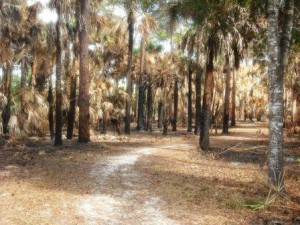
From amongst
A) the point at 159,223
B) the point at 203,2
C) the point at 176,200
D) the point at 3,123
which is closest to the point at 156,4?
the point at 203,2

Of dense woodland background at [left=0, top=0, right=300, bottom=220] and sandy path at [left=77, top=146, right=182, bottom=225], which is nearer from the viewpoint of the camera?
sandy path at [left=77, top=146, right=182, bottom=225]

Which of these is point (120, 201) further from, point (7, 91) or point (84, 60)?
point (7, 91)

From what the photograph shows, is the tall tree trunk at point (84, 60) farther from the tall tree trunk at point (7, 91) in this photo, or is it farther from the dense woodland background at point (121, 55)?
the tall tree trunk at point (7, 91)

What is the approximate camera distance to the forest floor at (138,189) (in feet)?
29.5

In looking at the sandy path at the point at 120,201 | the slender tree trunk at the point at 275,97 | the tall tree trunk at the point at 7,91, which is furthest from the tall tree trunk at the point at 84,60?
the slender tree trunk at the point at 275,97

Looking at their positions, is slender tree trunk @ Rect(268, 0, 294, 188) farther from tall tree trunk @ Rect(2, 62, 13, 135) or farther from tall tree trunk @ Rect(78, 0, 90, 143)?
tall tree trunk @ Rect(2, 62, 13, 135)

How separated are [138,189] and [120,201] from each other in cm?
142

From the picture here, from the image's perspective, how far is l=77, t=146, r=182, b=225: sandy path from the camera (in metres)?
8.70

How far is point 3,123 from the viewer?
28688 mm

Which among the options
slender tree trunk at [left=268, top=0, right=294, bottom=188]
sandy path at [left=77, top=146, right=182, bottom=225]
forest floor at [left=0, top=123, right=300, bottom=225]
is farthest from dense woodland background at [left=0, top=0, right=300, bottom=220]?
sandy path at [left=77, top=146, right=182, bottom=225]

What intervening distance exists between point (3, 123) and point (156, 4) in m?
15.1

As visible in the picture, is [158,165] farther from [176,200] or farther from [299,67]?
[299,67]

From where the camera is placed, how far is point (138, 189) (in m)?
11.5

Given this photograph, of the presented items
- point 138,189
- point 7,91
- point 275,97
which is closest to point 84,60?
point 7,91
